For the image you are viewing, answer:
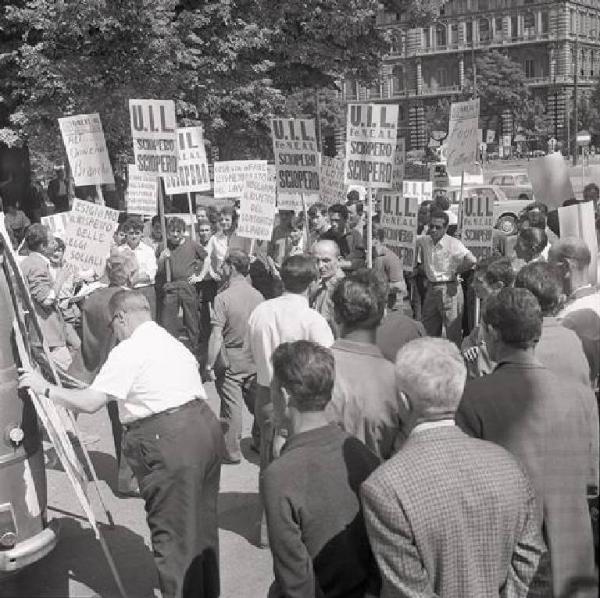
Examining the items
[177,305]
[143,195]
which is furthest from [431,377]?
[143,195]

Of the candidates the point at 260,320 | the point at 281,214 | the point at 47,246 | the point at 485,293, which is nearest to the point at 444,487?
the point at 260,320

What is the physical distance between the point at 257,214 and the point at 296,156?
1130 millimetres

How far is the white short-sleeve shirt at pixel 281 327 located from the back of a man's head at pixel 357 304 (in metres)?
1.18

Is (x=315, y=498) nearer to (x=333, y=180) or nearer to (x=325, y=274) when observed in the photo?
(x=325, y=274)

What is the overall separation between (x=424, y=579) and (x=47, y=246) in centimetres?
702

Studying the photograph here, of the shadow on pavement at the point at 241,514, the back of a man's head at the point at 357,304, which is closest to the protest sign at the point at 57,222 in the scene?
the shadow on pavement at the point at 241,514

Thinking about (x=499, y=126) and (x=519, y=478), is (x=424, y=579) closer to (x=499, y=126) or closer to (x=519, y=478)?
(x=519, y=478)

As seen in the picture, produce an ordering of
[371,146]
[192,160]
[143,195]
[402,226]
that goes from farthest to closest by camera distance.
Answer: [192,160]
[143,195]
[402,226]
[371,146]

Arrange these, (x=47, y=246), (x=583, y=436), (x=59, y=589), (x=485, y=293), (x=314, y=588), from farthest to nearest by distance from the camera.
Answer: (x=47, y=246), (x=485, y=293), (x=59, y=589), (x=583, y=436), (x=314, y=588)

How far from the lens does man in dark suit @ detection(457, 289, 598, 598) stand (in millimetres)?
4203

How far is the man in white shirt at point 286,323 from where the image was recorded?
6578mm

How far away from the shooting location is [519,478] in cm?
360

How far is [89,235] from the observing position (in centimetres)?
1161

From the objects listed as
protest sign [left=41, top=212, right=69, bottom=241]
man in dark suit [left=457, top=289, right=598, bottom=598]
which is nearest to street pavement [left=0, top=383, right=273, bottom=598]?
man in dark suit [left=457, top=289, right=598, bottom=598]
